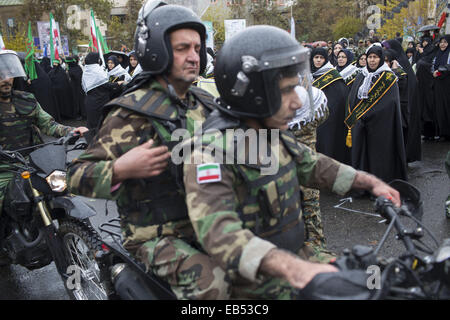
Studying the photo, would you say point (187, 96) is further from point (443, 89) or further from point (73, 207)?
point (443, 89)

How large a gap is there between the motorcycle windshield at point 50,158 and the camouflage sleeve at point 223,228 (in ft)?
6.92

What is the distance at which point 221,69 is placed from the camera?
6.97ft

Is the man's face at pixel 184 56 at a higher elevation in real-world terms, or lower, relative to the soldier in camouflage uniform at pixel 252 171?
higher

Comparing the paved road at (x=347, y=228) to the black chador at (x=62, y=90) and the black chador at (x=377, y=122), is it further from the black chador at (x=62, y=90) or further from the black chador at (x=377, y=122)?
the black chador at (x=62, y=90)

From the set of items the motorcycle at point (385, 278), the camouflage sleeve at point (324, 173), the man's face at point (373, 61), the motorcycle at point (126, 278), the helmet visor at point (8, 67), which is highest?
the helmet visor at point (8, 67)

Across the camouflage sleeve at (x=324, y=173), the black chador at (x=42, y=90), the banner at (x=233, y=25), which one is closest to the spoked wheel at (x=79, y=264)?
the camouflage sleeve at (x=324, y=173)

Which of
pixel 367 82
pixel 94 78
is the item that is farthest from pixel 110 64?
pixel 367 82

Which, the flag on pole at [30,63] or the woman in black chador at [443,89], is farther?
the flag on pole at [30,63]

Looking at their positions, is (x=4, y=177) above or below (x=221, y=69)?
below

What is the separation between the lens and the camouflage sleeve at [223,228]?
1713 millimetres

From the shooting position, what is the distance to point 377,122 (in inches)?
262

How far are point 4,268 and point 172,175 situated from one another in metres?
3.38
